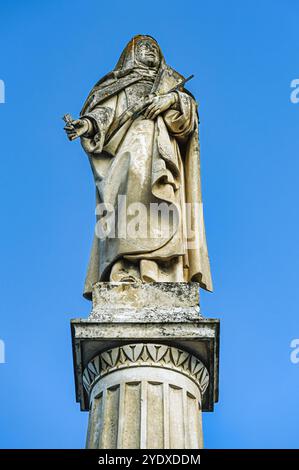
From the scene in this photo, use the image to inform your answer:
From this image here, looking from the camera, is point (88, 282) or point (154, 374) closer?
point (154, 374)

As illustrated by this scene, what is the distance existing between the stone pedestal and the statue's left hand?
2826 mm

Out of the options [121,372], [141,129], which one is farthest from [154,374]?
[141,129]

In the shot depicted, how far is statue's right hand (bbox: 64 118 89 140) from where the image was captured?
47.3 ft

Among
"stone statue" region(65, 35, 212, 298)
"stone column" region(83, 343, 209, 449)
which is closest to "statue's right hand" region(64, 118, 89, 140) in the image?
"stone statue" region(65, 35, 212, 298)

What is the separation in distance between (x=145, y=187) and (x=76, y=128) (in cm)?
128

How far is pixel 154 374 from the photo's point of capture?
12.3m

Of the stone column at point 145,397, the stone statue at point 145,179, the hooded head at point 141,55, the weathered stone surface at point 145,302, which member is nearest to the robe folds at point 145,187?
the stone statue at point 145,179

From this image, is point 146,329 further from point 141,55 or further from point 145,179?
point 141,55

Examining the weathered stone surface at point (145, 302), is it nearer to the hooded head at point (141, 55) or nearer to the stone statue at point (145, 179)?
the stone statue at point (145, 179)

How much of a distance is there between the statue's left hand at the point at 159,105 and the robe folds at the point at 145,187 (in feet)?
0.18

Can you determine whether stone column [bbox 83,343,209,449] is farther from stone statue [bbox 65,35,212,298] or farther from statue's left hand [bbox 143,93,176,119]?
statue's left hand [bbox 143,93,176,119]
